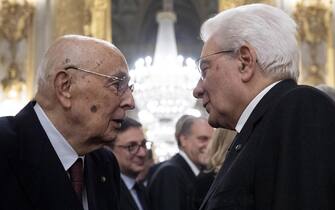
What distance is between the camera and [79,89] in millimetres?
2324

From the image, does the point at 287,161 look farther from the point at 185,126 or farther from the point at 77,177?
the point at 185,126

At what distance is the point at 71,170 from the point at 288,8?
8.40 metres

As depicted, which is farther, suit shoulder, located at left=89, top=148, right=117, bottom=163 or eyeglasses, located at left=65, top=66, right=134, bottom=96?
suit shoulder, located at left=89, top=148, right=117, bottom=163

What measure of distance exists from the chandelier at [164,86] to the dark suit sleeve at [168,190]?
7060mm

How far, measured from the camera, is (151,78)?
12109 millimetres

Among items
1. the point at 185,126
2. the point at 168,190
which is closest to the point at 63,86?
the point at 168,190

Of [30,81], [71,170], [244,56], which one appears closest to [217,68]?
[244,56]

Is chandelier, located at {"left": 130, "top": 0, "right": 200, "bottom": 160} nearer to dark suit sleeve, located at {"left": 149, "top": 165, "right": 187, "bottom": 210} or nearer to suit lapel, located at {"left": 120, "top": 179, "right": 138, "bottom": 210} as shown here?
dark suit sleeve, located at {"left": 149, "top": 165, "right": 187, "bottom": 210}

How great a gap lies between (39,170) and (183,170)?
2.66 m

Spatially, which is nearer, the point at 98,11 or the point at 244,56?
the point at 244,56

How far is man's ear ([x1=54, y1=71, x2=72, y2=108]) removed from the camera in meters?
2.31

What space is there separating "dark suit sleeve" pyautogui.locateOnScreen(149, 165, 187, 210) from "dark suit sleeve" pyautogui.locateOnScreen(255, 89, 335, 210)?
261 centimetres

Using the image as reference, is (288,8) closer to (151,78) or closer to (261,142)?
(151,78)

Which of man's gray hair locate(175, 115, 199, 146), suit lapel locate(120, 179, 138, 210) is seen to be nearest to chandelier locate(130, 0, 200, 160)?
man's gray hair locate(175, 115, 199, 146)
